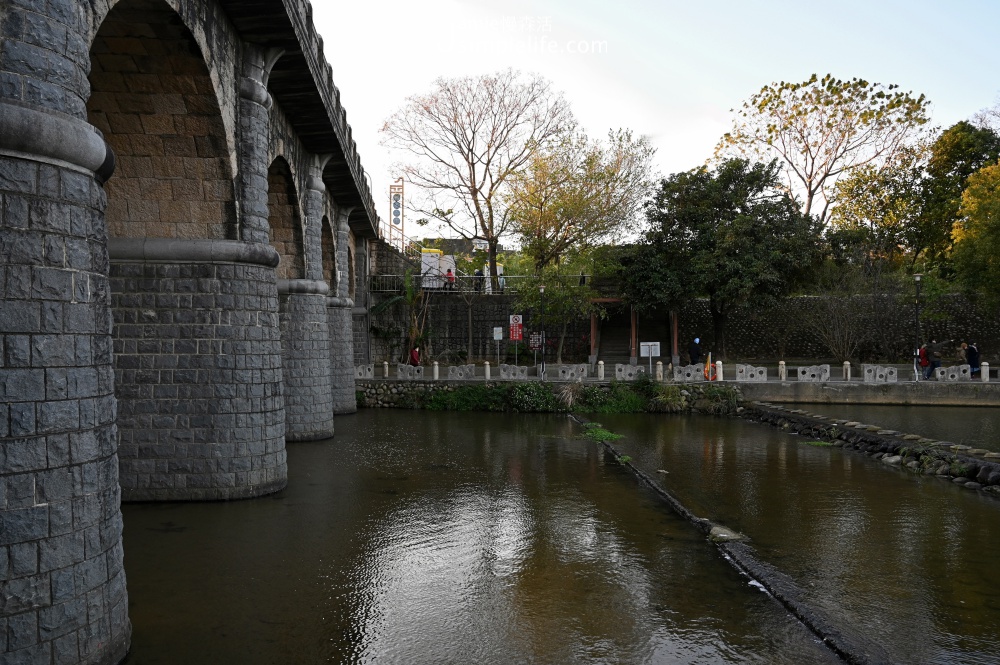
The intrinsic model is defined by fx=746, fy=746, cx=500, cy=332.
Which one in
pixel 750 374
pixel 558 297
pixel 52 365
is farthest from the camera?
pixel 558 297

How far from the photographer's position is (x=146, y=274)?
31.2ft

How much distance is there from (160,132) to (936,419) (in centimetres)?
1923

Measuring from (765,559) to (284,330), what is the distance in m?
10.7

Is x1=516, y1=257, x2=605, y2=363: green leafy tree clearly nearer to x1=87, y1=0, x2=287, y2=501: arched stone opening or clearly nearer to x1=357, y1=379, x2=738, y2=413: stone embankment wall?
x1=357, y1=379, x2=738, y2=413: stone embankment wall

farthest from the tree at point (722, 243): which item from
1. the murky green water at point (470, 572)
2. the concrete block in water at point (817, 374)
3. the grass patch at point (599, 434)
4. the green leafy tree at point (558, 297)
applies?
the murky green water at point (470, 572)

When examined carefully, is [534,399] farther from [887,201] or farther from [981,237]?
[887,201]

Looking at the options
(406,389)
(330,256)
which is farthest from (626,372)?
(330,256)

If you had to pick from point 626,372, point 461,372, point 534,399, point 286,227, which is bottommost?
point 534,399

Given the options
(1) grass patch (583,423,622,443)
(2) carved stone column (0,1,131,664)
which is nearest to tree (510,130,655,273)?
Answer: (1) grass patch (583,423,622,443)

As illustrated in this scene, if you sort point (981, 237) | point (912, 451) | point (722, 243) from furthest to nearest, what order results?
point (722, 243), point (981, 237), point (912, 451)

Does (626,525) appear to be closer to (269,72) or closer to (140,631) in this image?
(140,631)

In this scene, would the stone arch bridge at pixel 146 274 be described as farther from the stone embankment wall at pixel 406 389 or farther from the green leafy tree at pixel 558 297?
the green leafy tree at pixel 558 297

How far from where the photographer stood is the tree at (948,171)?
3250cm

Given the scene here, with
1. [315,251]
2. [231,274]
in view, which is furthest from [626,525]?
[315,251]
